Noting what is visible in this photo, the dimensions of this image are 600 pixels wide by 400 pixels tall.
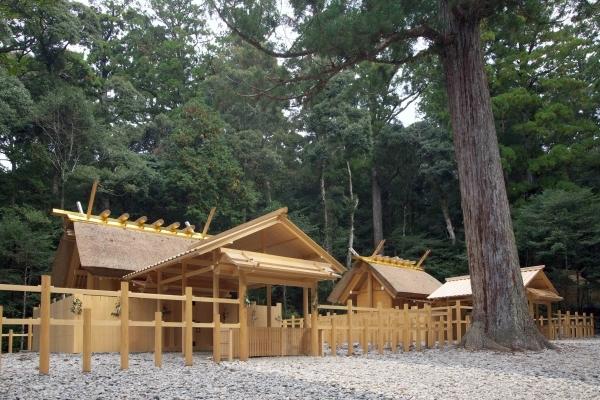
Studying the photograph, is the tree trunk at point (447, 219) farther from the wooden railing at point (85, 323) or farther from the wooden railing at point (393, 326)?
the wooden railing at point (85, 323)

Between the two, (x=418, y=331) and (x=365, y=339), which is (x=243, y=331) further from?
(x=418, y=331)

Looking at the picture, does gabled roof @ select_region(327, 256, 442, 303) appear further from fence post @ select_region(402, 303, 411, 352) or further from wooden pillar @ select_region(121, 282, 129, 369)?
wooden pillar @ select_region(121, 282, 129, 369)

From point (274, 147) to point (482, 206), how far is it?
22.9 metres

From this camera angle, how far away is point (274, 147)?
35.6 metres

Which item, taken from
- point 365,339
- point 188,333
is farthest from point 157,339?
point 365,339

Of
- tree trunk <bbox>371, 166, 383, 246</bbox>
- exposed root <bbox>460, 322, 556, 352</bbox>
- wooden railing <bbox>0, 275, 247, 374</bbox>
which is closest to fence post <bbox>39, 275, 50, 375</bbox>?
wooden railing <bbox>0, 275, 247, 374</bbox>

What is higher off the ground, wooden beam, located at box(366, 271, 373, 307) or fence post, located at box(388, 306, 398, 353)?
wooden beam, located at box(366, 271, 373, 307)

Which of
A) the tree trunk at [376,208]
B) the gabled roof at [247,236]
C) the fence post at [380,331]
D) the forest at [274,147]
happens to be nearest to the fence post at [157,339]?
the gabled roof at [247,236]

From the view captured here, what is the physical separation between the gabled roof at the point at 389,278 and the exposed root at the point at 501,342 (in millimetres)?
8223

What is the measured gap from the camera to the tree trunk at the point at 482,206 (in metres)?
13.1

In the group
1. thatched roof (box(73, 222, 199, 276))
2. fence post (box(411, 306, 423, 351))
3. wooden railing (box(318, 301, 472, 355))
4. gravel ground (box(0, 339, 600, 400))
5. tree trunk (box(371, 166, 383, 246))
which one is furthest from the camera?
tree trunk (box(371, 166, 383, 246))

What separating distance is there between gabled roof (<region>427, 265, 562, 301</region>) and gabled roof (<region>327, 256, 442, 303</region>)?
1.56 m

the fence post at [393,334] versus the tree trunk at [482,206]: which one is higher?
the tree trunk at [482,206]

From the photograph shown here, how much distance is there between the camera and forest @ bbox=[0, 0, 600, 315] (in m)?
25.7
